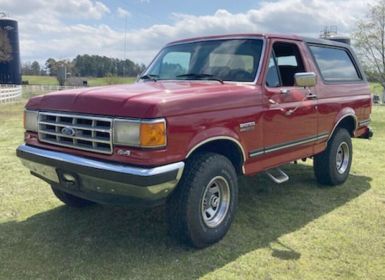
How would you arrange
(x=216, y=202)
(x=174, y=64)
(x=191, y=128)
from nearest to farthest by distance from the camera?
(x=191, y=128) < (x=216, y=202) < (x=174, y=64)

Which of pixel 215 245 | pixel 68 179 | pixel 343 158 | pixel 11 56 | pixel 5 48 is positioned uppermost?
pixel 5 48

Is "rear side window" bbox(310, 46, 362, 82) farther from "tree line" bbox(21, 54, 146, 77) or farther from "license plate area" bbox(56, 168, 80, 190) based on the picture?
"tree line" bbox(21, 54, 146, 77)

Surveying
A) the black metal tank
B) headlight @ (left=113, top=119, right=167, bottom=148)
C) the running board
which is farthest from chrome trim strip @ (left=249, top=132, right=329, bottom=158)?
the black metal tank

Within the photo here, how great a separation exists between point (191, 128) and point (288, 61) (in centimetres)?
228

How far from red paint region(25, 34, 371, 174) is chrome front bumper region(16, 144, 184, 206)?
0.08m

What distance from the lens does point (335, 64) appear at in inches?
242

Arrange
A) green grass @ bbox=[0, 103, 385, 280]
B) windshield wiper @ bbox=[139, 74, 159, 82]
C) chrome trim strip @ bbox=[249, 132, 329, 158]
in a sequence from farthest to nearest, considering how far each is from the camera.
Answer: windshield wiper @ bbox=[139, 74, 159, 82] < chrome trim strip @ bbox=[249, 132, 329, 158] < green grass @ bbox=[0, 103, 385, 280]

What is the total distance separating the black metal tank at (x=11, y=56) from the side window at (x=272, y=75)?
5812 cm

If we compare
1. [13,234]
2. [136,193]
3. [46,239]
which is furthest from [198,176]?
[13,234]

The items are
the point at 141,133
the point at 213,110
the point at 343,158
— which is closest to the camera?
the point at 141,133

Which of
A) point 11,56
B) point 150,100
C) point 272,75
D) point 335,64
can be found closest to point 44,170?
point 150,100

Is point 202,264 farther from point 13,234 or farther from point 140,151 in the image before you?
point 13,234

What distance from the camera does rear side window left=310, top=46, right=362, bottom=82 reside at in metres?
5.77

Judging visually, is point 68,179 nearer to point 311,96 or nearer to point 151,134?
point 151,134
